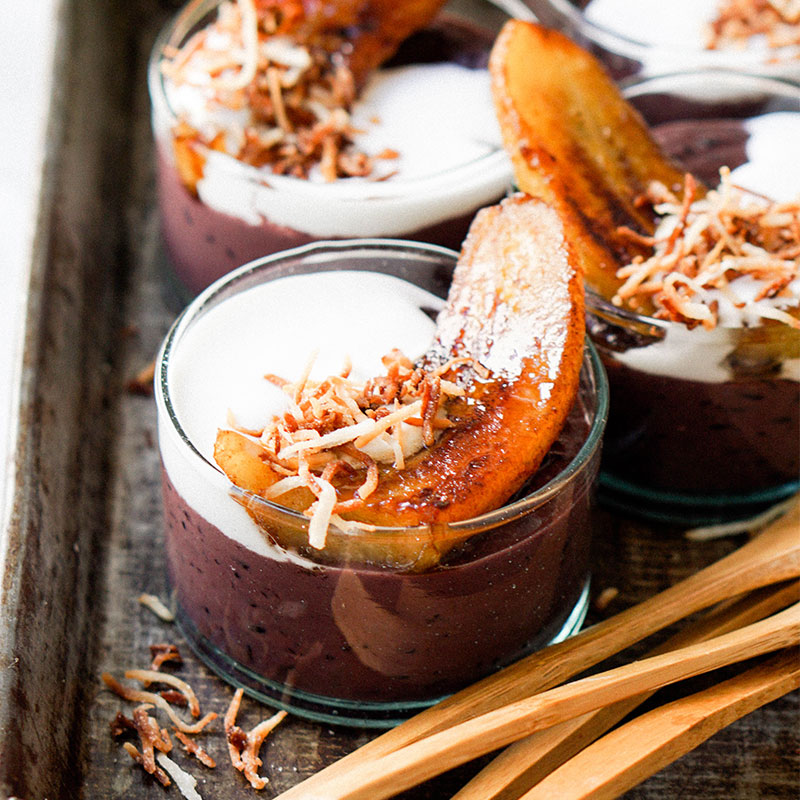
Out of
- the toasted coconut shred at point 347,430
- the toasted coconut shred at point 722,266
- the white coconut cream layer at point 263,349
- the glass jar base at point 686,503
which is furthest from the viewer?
the glass jar base at point 686,503

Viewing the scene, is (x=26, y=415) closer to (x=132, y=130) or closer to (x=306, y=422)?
(x=306, y=422)

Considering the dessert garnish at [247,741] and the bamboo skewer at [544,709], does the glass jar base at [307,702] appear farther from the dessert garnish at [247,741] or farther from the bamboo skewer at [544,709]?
the bamboo skewer at [544,709]

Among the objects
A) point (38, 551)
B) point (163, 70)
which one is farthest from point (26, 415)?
point (163, 70)

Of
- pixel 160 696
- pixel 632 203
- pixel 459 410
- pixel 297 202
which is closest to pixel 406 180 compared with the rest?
pixel 297 202

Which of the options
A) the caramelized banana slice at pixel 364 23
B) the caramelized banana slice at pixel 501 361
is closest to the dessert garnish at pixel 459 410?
the caramelized banana slice at pixel 501 361

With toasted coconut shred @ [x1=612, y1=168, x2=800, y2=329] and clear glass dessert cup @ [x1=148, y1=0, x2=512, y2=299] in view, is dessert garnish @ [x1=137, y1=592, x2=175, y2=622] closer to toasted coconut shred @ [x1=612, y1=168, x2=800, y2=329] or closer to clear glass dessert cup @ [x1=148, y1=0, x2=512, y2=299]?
clear glass dessert cup @ [x1=148, y1=0, x2=512, y2=299]
